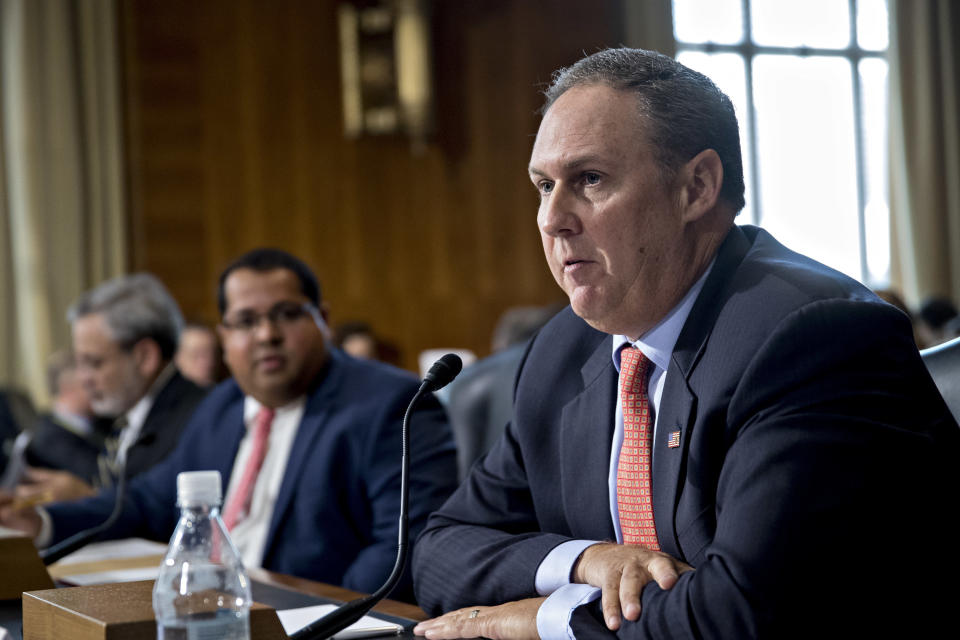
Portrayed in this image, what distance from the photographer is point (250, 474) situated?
3244 millimetres

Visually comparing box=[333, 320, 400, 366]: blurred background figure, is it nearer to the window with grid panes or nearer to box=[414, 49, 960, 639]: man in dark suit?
the window with grid panes

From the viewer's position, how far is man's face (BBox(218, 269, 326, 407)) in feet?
10.4

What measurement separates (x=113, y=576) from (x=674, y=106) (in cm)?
157

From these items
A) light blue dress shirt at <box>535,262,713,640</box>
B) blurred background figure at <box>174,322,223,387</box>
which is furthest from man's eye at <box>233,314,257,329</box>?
blurred background figure at <box>174,322,223,387</box>

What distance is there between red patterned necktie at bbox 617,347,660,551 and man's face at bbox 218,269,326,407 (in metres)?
1.47


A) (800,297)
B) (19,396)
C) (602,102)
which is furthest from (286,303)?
(19,396)

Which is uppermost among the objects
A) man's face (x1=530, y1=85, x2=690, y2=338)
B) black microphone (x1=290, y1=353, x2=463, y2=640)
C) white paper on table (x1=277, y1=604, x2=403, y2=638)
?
man's face (x1=530, y1=85, x2=690, y2=338)

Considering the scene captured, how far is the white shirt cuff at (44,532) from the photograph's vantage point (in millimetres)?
3105

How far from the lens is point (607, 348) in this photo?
6.75 feet

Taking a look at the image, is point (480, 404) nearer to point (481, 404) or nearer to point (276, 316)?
point (481, 404)

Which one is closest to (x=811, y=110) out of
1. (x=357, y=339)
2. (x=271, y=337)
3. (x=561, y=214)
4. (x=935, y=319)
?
(x=935, y=319)

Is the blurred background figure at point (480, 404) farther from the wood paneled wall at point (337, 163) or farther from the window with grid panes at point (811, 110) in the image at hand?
the window with grid panes at point (811, 110)

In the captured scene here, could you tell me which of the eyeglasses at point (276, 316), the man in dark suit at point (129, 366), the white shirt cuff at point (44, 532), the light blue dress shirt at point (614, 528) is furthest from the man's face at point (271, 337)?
the light blue dress shirt at point (614, 528)

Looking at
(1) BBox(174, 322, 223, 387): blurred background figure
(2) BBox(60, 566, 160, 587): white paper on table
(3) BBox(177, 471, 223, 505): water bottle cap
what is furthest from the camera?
(1) BBox(174, 322, 223, 387): blurred background figure
